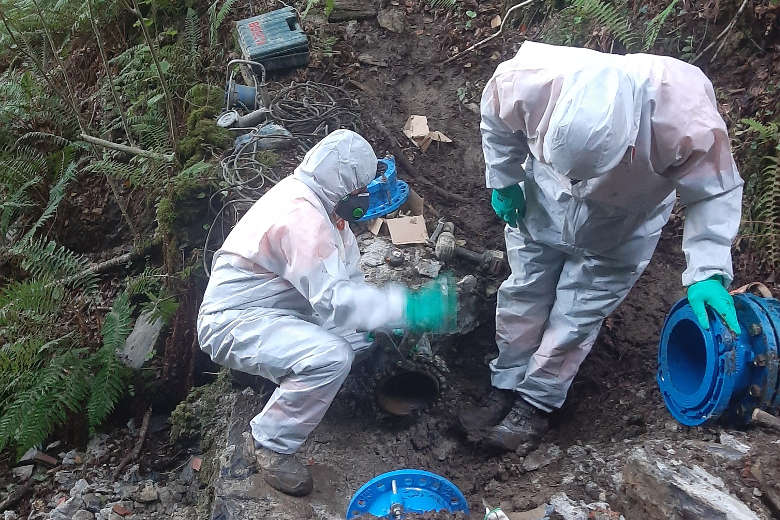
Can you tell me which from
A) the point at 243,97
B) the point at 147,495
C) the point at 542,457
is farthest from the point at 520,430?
the point at 243,97

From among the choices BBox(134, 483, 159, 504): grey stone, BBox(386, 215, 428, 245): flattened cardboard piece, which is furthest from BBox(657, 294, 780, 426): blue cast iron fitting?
BBox(134, 483, 159, 504): grey stone

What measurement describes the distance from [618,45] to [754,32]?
39.3 inches

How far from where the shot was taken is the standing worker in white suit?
237 cm

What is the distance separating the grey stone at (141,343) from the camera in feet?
14.9

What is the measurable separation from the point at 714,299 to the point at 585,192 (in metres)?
0.69

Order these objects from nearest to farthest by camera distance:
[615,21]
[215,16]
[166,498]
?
[166,498]
[615,21]
[215,16]

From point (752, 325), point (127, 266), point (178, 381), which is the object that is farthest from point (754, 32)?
point (127, 266)

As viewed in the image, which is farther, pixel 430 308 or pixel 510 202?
pixel 510 202

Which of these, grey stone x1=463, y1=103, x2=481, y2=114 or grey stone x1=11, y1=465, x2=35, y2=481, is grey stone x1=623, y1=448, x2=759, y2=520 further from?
grey stone x1=11, y1=465, x2=35, y2=481

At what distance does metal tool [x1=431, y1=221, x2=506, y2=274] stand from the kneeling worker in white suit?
113 cm

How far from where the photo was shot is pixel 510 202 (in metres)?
3.22

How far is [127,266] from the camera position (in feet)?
17.2

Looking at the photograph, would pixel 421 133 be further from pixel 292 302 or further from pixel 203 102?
pixel 292 302

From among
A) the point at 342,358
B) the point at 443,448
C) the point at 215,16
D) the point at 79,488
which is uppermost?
the point at 215,16
